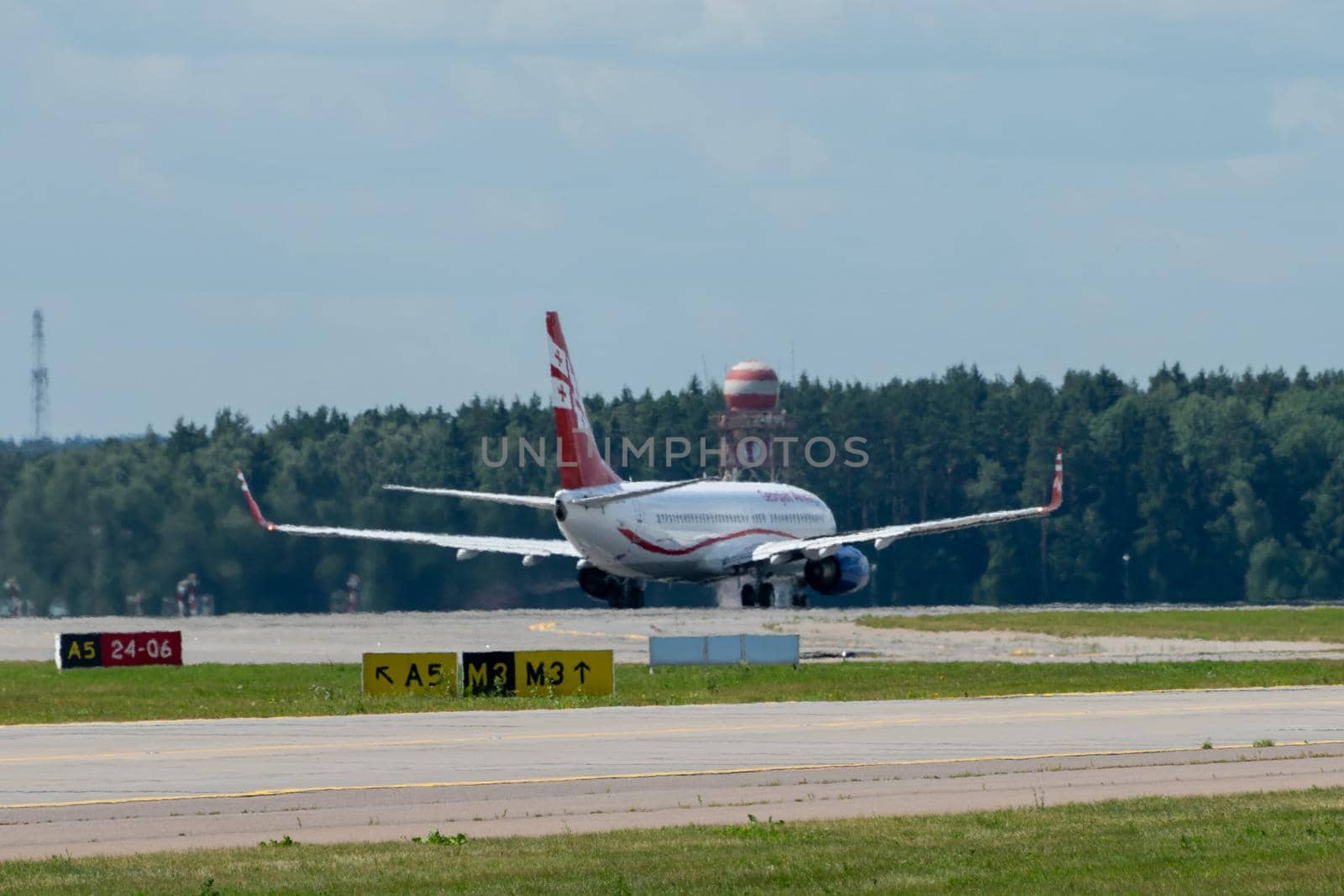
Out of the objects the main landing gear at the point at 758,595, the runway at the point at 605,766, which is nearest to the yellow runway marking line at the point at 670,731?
the runway at the point at 605,766

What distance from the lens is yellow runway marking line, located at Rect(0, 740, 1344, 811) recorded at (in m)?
25.7

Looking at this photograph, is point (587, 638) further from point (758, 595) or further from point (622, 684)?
point (758, 595)

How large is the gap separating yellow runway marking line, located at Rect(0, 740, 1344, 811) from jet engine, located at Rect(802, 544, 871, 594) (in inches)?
2402

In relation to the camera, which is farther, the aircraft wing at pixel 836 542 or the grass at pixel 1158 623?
the aircraft wing at pixel 836 542

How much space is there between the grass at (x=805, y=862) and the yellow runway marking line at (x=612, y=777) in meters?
4.72

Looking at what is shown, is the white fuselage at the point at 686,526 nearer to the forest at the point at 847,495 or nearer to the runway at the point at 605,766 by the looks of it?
the forest at the point at 847,495

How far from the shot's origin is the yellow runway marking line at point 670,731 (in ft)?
105

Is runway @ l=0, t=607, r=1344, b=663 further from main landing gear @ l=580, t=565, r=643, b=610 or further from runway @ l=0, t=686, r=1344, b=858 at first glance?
runway @ l=0, t=686, r=1344, b=858

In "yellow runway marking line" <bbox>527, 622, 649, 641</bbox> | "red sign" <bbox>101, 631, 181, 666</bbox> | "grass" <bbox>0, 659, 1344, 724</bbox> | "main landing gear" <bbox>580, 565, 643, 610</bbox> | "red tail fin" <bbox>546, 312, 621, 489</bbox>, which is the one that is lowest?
"grass" <bbox>0, 659, 1344, 724</bbox>

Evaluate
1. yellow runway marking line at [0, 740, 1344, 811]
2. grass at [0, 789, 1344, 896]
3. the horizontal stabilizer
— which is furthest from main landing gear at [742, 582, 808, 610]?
grass at [0, 789, 1344, 896]

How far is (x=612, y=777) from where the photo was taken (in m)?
28.3

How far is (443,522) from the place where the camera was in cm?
12062

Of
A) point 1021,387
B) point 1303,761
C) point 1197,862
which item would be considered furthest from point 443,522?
point 1197,862

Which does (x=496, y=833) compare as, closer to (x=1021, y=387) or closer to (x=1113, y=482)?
(x=1113, y=482)
